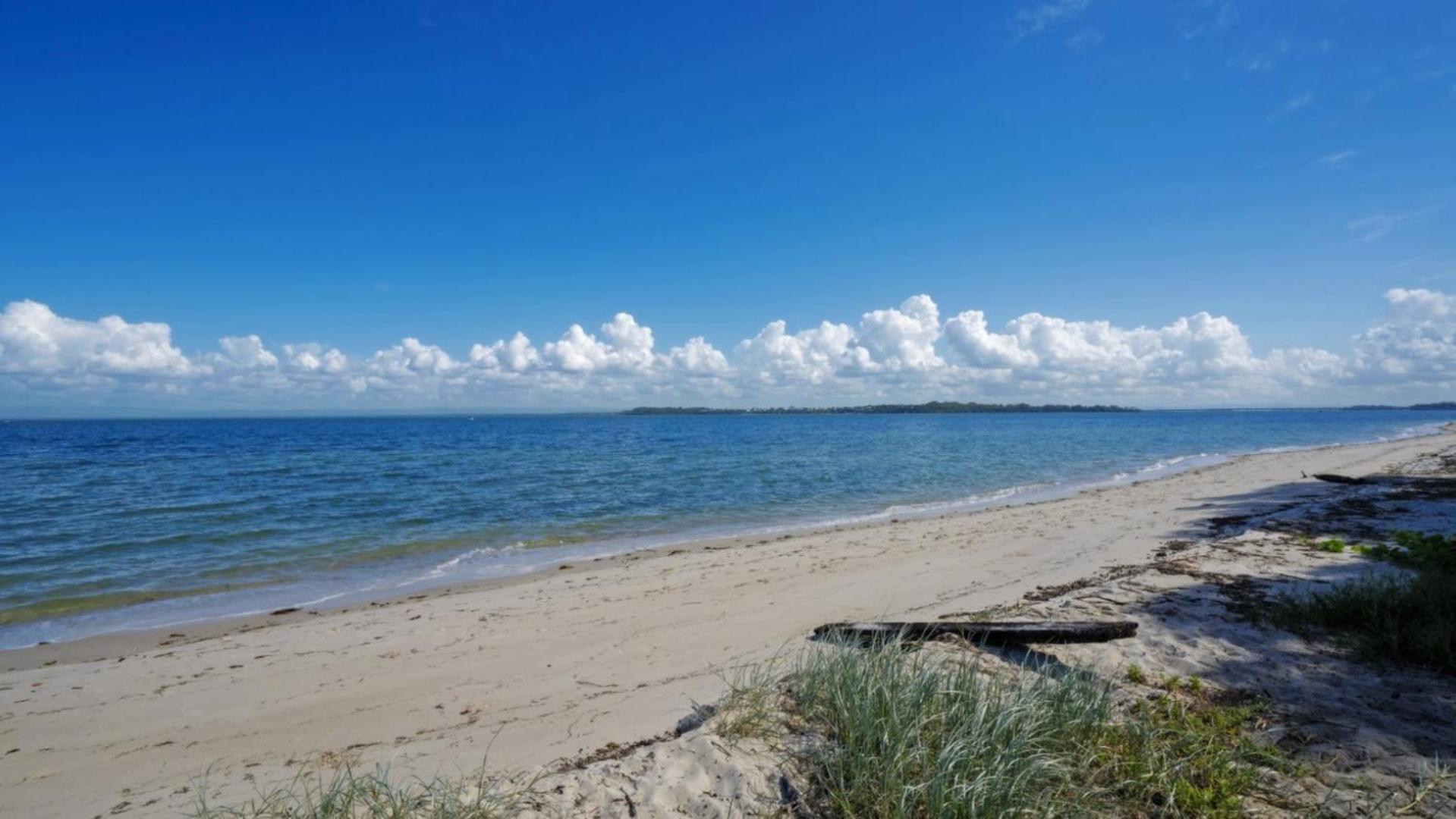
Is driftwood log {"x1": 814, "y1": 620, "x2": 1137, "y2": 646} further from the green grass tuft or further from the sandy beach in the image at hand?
the green grass tuft

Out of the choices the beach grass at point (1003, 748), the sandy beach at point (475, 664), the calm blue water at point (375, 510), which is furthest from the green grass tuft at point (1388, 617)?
the calm blue water at point (375, 510)

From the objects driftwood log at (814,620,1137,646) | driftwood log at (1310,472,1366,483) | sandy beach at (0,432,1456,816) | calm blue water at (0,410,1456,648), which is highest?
driftwood log at (814,620,1137,646)

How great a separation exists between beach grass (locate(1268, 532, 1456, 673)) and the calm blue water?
12671 mm

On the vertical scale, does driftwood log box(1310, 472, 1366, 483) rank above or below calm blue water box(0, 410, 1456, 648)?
above

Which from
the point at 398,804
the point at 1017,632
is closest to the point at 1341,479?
the point at 1017,632

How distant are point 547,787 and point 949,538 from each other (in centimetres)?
1269

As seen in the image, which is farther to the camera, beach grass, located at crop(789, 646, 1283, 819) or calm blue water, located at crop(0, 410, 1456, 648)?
calm blue water, located at crop(0, 410, 1456, 648)

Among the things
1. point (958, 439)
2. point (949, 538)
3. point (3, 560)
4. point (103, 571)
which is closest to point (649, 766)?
point (949, 538)

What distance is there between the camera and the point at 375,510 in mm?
20812

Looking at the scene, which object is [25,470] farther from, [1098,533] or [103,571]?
[1098,533]

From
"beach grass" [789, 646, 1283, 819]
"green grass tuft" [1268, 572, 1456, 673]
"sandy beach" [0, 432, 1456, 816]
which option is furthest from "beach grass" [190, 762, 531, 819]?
"green grass tuft" [1268, 572, 1456, 673]

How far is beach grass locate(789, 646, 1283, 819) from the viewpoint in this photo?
3098 mm

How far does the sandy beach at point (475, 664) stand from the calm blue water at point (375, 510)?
224 cm

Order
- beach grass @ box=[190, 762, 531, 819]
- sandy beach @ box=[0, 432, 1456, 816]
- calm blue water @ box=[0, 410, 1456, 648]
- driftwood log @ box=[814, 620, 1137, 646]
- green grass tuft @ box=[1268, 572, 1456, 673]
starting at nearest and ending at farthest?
1. beach grass @ box=[190, 762, 531, 819]
2. green grass tuft @ box=[1268, 572, 1456, 673]
3. sandy beach @ box=[0, 432, 1456, 816]
4. driftwood log @ box=[814, 620, 1137, 646]
5. calm blue water @ box=[0, 410, 1456, 648]
